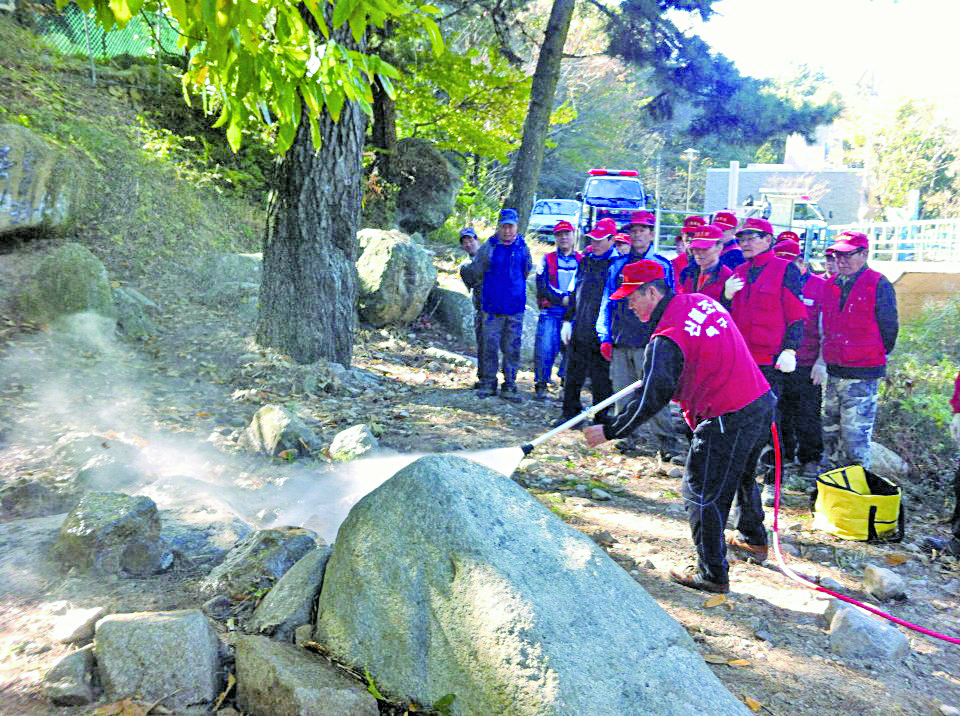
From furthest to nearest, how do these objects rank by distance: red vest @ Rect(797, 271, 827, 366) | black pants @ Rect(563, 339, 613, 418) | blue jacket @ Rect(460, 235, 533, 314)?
1. blue jacket @ Rect(460, 235, 533, 314)
2. black pants @ Rect(563, 339, 613, 418)
3. red vest @ Rect(797, 271, 827, 366)

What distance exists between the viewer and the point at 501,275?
8.06 meters

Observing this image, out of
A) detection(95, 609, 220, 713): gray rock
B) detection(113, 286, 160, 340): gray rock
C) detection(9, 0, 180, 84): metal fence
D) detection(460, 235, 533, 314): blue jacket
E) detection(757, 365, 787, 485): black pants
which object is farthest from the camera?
detection(9, 0, 180, 84): metal fence

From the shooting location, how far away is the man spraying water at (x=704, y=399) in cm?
391

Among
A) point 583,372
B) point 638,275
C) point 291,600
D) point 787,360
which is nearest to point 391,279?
point 583,372

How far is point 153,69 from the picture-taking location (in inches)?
495

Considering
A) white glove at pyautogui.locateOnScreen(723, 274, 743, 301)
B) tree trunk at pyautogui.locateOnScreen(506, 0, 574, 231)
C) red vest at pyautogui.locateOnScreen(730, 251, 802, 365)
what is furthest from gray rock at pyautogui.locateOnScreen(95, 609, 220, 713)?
tree trunk at pyautogui.locateOnScreen(506, 0, 574, 231)

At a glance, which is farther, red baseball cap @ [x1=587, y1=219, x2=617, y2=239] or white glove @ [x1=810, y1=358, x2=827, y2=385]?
red baseball cap @ [x1=587, y1=219, x2=617, y2=239]

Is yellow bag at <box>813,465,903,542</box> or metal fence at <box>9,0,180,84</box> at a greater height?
metal fence at <box>9,0,180,84</box>

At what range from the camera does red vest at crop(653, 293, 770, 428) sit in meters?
3.92

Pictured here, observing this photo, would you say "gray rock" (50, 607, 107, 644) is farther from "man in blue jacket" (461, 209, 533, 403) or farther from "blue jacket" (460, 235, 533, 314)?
"blue jacket" (460, 235, 533, 314)

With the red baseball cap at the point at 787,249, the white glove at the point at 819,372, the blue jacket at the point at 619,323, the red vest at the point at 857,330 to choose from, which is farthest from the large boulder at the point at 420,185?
the red vest at the point at 857,330

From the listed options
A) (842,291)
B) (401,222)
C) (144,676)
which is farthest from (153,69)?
(144,676)

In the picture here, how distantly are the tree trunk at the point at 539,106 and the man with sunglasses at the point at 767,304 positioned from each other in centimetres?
580

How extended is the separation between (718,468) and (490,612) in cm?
184
